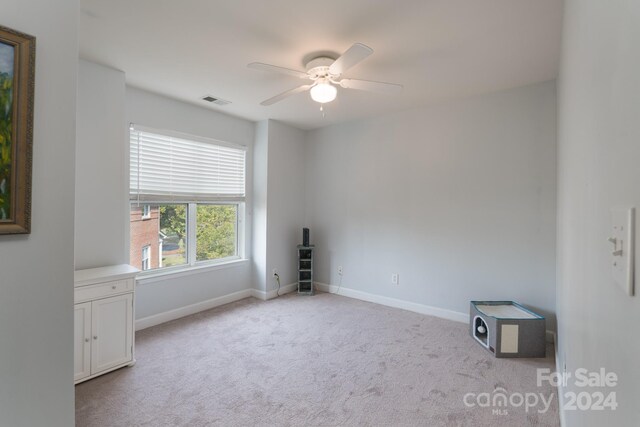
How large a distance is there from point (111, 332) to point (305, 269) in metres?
2.62

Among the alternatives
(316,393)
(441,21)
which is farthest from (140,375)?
(441,21)

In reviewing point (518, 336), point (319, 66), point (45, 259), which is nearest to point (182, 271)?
point (45, 259)

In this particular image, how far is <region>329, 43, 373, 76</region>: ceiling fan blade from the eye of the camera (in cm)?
180

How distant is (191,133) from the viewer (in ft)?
12.0

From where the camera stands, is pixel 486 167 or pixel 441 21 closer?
pixel 441 21

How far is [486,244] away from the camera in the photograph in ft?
10.8

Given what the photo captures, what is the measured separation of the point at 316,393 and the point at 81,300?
185 cm

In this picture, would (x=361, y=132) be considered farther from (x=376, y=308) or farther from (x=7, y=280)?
(x=7, y=280)

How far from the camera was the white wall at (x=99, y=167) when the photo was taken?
8.66ft

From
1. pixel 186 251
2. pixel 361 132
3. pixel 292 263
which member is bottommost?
pixel 292 263

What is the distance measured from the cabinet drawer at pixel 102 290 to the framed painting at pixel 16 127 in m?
1.28

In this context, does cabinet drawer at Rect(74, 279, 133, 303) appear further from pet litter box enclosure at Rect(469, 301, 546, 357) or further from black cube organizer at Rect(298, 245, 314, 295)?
pet litter box enclosure at Rect(469, 301, 546, 357)

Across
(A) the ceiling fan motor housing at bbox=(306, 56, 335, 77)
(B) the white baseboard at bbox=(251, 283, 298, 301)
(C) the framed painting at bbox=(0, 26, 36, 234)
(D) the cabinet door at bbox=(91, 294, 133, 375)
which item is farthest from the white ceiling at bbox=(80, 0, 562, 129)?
(B) the white baseboard at bbox=(251, 283, 298, 301)

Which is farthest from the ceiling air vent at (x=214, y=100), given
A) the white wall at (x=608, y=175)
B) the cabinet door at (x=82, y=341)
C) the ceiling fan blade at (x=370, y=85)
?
the white wall at (x=608, y=175)
